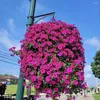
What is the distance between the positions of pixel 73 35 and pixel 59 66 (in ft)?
3.33

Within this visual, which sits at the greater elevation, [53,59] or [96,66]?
[96,66]

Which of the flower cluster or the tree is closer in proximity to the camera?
the flower cluster

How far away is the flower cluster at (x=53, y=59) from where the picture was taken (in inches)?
257

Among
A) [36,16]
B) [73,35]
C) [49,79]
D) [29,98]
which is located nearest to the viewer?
[49,79]

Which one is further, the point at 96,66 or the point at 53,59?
the point at 96,66

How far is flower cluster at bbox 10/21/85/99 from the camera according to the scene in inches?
257

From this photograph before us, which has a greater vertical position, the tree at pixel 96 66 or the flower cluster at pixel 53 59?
the tree at pixel 96 66

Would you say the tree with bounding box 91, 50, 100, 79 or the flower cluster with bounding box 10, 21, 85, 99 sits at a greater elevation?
the tree with bounding box 91, 50, 100, 79

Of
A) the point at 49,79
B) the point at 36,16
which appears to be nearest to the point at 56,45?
the point at 49,79

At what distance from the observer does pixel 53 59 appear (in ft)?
21.6

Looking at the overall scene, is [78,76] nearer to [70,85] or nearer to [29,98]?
[70,85]

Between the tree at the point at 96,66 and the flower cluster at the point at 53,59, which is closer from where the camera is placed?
the flower cluster at the point at 53,59

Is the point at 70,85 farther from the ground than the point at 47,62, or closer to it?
closer to it

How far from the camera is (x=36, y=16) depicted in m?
8.63
